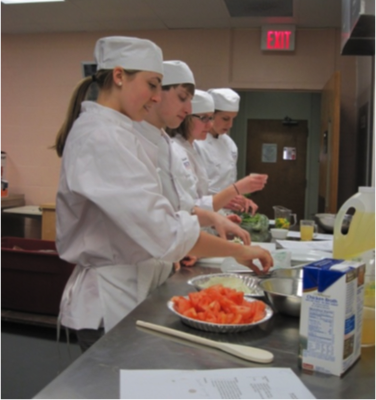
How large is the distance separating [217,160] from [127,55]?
6.89ft

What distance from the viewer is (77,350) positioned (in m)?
3.03

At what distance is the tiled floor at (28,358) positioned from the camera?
103 inches

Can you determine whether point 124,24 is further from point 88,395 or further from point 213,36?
point 88,395

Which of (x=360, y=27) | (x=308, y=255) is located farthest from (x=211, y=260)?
(x=360, y=27)

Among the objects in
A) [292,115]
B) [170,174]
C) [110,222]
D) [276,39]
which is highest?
[276,39]

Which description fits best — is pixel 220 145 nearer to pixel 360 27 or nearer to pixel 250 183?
pixel 250 183

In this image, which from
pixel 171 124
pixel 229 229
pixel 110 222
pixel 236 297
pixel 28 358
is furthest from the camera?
pixel 28 358

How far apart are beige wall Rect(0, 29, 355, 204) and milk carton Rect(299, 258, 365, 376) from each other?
13.7 ft

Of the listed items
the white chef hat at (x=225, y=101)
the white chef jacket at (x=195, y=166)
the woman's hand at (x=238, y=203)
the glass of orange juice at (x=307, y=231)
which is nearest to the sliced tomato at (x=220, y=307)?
the white chef jacket at (x=195, y=166)

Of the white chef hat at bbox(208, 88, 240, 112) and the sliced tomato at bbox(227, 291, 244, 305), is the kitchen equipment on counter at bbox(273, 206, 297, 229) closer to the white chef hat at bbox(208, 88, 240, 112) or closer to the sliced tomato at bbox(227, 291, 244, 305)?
the white chef hat at bbox(208, 88, 240, 112)

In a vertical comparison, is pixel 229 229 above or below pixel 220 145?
below

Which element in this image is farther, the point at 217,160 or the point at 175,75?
the point at 217,160

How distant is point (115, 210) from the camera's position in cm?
115

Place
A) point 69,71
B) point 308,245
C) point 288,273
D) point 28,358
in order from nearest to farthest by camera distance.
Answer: point 288,273 < point 308,245 < point 28,358 < point 69,71
